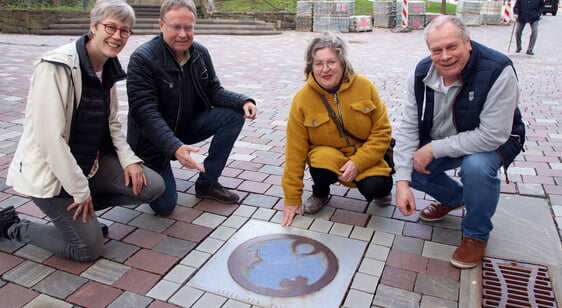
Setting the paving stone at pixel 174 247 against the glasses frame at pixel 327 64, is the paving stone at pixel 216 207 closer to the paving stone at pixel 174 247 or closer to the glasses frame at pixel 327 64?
the paving stone at pixel 174 247

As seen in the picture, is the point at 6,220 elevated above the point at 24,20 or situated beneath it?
situated beneath

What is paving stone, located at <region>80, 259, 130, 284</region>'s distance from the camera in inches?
107

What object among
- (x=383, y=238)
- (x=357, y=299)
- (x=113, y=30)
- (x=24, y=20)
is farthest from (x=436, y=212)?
(x=24, y=20)

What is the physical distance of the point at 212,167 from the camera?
12.2 ft

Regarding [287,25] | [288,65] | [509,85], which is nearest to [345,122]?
[509,85]

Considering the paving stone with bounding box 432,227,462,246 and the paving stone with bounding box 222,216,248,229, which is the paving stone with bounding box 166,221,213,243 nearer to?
the paving stone with bounding box 222,216,248,229

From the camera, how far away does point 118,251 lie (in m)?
3.01

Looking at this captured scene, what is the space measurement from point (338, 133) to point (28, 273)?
203 cm

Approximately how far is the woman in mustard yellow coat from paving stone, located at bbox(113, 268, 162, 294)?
98 centimetres

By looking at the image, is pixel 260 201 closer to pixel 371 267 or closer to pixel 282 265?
pixel 282 265

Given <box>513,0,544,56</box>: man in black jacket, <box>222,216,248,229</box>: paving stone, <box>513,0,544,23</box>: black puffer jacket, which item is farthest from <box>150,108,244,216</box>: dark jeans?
<box>513,0,544,23</box>: black puffer jacket

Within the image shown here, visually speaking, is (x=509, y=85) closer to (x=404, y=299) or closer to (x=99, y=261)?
(x=404, y=299)

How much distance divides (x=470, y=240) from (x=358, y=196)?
1086 mm

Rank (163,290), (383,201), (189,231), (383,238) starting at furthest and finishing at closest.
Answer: (383,201), (189,231), (383,238), (163,290)
